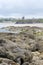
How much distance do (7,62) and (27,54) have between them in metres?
1.90

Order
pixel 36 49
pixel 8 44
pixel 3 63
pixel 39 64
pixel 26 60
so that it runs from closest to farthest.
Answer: pixel 3 63
pixel 39 64
pixel 26 60
pixel 8 44
pixel 36 49

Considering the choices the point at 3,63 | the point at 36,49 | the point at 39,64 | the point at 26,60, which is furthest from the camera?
the point at 36,49

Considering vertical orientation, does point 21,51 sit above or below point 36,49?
above

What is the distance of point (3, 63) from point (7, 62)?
0.39 metres

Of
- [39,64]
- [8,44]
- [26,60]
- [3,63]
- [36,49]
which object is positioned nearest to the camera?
[3,63]

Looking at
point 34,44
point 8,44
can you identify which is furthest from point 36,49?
point 8,44

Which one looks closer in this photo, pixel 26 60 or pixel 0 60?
pixel 0 60

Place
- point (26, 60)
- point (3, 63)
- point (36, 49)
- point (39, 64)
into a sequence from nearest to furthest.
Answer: point (3, 63), point (39, 64), point (26, 60), point (36, 49)

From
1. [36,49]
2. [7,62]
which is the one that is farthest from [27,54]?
[36,49]

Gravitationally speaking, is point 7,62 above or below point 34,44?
above

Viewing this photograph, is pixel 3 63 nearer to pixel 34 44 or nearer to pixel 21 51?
pixel 21 51

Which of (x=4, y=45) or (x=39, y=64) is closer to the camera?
(x=39, y=64)

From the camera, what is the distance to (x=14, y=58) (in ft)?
33.4

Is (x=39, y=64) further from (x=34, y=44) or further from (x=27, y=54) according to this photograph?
(x=34, y=44)
